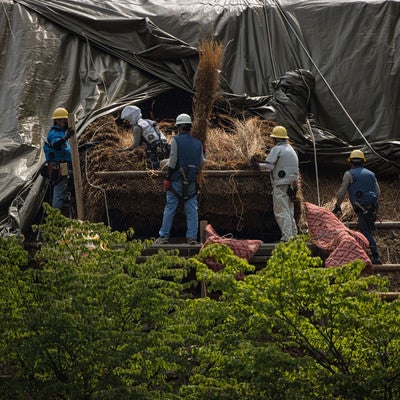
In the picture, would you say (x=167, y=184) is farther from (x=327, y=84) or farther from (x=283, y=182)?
(x=327, y=84)

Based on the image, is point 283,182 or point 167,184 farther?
point 283,182

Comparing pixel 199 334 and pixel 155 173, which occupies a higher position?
pixel 155 173

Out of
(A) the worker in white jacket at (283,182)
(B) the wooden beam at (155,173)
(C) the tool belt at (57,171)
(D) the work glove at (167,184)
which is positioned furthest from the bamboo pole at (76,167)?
(A) the worker in white jacket at (283,182)

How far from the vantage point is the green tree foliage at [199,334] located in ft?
37.6

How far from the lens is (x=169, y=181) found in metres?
16.8

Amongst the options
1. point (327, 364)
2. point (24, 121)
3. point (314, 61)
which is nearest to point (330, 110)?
point (314, 61)

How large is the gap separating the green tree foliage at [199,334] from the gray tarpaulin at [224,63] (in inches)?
275

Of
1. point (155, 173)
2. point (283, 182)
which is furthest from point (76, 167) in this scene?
point (283, 182)

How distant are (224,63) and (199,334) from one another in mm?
9668

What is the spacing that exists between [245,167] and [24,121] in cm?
388

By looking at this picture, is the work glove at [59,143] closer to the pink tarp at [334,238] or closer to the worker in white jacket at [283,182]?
the worker in white jacket at [283,182]

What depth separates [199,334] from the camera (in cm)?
1252

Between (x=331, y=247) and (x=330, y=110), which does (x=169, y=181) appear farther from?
(x=330, y=110)

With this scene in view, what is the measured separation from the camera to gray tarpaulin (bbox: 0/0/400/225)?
2011cm
